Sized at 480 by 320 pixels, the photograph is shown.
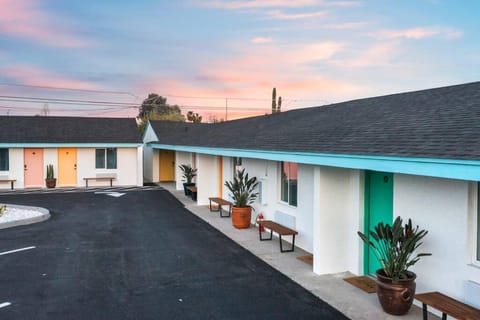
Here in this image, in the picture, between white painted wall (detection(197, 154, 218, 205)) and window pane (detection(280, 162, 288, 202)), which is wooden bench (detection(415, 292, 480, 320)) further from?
white painted wall (detection(197, 154, 218, 205))

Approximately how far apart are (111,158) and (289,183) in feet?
57.4

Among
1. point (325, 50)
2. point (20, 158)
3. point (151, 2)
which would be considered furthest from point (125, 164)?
point (325, 50)

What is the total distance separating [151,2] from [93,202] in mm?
9124

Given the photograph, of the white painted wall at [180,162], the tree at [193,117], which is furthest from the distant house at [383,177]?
the tree at [193,117]

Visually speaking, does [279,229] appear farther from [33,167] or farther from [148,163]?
[148,163]

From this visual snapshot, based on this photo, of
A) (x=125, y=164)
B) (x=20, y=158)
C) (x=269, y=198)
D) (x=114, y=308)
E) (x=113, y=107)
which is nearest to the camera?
(x=114, y=308)

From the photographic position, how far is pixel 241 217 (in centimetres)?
1222

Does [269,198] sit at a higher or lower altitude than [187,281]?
higher

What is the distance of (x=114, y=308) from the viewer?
6.14 m

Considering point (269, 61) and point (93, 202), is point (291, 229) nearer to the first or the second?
point (93, 202)

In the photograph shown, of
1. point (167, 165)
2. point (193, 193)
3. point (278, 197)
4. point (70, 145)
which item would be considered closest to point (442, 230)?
point (278, 197)

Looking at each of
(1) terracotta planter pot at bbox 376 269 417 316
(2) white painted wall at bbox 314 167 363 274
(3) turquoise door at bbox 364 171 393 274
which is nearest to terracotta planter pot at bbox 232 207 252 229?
(2) white painted wall at bbox 314 167 363 274

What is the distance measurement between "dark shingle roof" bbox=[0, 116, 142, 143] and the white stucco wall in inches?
841

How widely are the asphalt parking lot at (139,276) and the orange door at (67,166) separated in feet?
40.3
